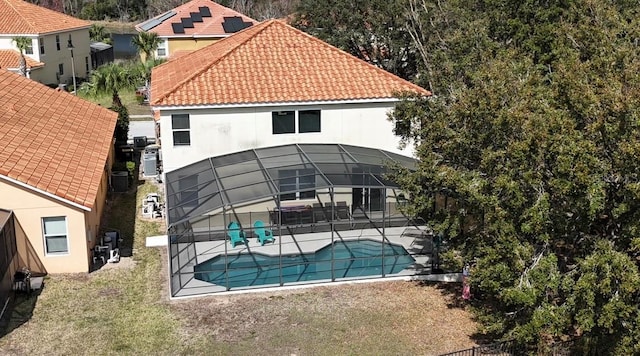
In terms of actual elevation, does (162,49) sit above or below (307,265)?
above

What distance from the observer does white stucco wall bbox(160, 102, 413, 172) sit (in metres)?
26.6

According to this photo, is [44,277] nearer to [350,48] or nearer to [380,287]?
[380,287]

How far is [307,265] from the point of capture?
23.8 metres

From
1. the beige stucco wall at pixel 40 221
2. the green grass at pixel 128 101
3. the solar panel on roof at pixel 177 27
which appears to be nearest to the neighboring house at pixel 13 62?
the green grass at pixel 128 101

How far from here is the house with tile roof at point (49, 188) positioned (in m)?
21.5

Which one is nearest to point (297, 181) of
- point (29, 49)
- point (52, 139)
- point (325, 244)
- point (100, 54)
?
point (325, 244)

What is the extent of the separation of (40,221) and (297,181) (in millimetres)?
8457

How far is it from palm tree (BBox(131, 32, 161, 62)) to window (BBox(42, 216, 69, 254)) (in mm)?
40482

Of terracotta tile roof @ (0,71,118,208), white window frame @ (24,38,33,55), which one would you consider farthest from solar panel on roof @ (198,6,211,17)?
terracotta tile roof @ (0,71,118,208)

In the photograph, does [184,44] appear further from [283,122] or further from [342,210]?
[342,210]

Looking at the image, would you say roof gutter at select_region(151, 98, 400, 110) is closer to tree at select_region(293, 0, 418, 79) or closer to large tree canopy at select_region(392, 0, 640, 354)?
large tree canopy at select_region(392, 0, 640, 354)

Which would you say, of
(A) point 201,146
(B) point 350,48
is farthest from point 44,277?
(B) point 350,48

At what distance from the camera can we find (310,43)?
30.3m

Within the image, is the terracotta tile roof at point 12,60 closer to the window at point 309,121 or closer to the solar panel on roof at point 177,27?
the solar panel on roof at point 177,27
